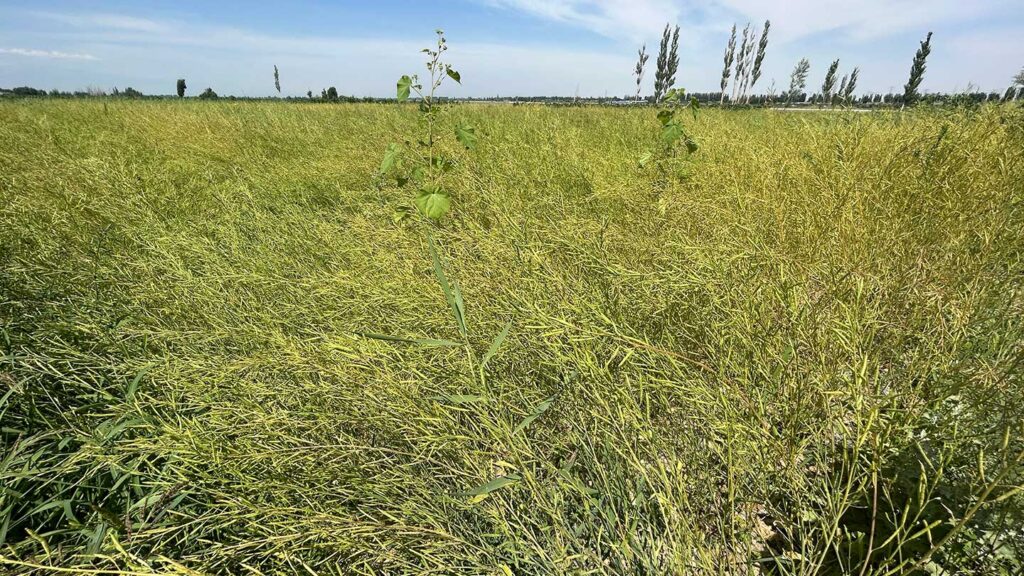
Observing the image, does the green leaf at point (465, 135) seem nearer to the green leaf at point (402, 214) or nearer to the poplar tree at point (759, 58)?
the green leaf at point (402, 214)

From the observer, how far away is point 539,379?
126cm

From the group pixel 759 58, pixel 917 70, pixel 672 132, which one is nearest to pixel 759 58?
pixel 759 58

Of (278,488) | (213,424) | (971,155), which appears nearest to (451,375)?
(278,488)

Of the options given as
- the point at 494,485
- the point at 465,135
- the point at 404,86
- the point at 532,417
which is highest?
the point at 404,86

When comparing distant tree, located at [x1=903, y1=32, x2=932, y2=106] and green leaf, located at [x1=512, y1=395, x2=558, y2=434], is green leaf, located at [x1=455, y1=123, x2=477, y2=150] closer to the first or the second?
green leaf, located at [x1=512, y1=395, x2=558, y2=434]

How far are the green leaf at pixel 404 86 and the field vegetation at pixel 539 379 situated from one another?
115cm

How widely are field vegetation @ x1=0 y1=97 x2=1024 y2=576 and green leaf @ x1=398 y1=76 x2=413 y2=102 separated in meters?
1.15

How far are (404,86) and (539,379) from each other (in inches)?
115

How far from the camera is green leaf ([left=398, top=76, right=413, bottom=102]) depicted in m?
3.21

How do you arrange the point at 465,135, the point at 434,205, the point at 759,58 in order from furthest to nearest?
the point at 759,58, the point at 465,135, the point at 434,205

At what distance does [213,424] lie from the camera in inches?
42.1

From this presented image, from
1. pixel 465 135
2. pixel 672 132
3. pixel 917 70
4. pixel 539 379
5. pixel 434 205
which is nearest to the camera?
pixel 539 379

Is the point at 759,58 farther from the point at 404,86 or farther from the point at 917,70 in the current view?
the point at 404,86

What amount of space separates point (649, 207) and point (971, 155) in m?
1.74
